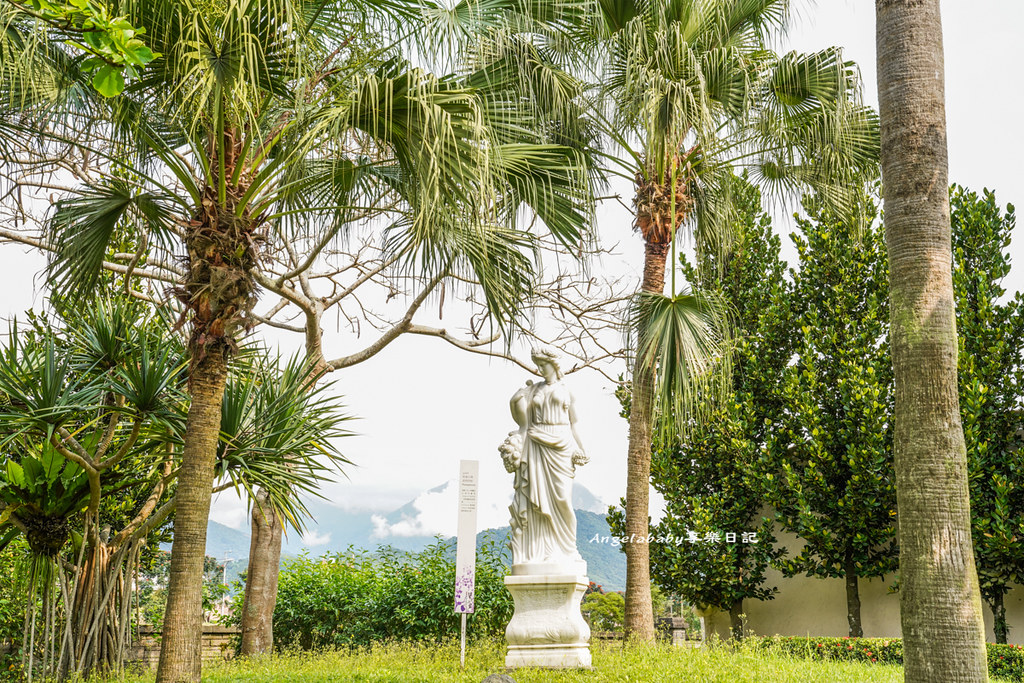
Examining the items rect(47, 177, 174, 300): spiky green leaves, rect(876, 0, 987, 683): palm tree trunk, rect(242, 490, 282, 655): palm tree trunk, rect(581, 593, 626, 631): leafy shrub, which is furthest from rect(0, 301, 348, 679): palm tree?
rect(581, 593, 626, 631): leafy shrub

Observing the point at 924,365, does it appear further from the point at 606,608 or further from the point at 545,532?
the point at 606,608

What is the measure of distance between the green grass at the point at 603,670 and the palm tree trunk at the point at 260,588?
1.80 meters

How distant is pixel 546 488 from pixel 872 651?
5.48m

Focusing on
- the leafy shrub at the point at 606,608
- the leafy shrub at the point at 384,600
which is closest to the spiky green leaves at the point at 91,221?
the leafy shrub at the point at 384,600

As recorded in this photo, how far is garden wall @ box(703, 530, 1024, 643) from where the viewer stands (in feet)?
41.7

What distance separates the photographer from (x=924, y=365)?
411cm

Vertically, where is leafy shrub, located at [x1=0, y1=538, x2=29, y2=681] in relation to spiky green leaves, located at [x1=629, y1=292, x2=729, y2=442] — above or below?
below

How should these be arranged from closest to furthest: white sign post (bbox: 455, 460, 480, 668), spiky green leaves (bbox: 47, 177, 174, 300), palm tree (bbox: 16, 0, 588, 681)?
palm tree (bbox: 16, 0, 588, 681) < spiky green leaves (bbox: 47, 177, 174, 300) < white sign post (bbox: 455, 460, 480, 668)

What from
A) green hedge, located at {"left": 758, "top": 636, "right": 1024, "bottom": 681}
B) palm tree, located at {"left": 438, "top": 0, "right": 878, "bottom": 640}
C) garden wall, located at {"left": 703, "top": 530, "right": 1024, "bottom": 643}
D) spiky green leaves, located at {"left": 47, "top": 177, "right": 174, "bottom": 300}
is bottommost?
Answer: green hedge, located at {"left": 758, "top": 636, "right": 1024, "bottom": 681}

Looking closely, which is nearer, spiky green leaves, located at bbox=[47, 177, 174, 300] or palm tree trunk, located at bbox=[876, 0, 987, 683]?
palm tree trunk, located at bbox=[876, 0, 987, 683]

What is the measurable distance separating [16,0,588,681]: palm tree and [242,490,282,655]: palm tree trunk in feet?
19.0

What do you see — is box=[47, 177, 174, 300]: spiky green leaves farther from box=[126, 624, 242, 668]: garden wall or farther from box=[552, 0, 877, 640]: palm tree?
box=[126, 624, 242, 668]: garden wall

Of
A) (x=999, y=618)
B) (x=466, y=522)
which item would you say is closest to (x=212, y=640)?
(x=466, y=522)

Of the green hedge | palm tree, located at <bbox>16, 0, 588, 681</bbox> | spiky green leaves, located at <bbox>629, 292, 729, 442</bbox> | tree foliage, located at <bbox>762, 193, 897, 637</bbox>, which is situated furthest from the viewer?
tree foliage, located at <bbox>762, 193, 897, 637</bbox>
